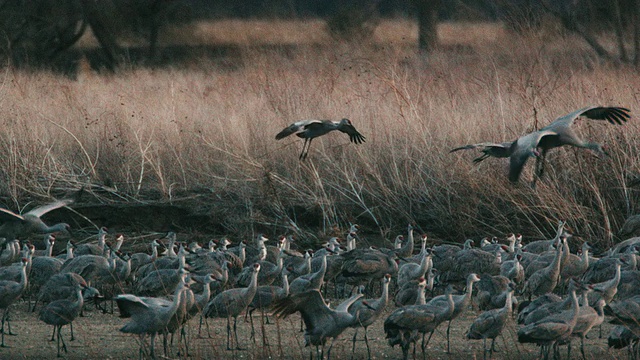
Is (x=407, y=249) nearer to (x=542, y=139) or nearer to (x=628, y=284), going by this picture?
(x=542, y=139)

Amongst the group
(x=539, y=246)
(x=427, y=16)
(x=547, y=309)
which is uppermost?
(x=427, y=16)

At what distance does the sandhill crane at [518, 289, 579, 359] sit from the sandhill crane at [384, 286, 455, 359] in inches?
31.1

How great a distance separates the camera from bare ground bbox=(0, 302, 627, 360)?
30.5 feet

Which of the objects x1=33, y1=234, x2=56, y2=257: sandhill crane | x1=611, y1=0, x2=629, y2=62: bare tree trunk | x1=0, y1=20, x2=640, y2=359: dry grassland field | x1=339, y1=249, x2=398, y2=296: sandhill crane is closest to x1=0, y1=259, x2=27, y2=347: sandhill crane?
x1=0, y1=20, x2=640, y2=359: dry grassland field

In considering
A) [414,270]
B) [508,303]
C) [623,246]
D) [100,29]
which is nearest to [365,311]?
[508,303]

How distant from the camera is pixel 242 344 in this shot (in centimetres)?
991

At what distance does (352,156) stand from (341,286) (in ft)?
8.25

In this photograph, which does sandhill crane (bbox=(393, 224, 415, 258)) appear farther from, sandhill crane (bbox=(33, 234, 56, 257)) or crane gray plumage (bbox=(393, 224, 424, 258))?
sandhill crane (bbox=(33, 234, 56, 257))

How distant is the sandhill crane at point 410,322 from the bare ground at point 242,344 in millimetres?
395

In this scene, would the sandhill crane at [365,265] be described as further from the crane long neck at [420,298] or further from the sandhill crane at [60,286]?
the sandhill crane at [60,286]

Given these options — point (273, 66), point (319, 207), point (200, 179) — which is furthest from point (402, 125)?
point (273, 66)

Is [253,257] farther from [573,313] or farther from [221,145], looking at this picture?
[573,313]

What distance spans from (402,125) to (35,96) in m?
6.49

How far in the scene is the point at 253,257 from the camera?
12.3 m
